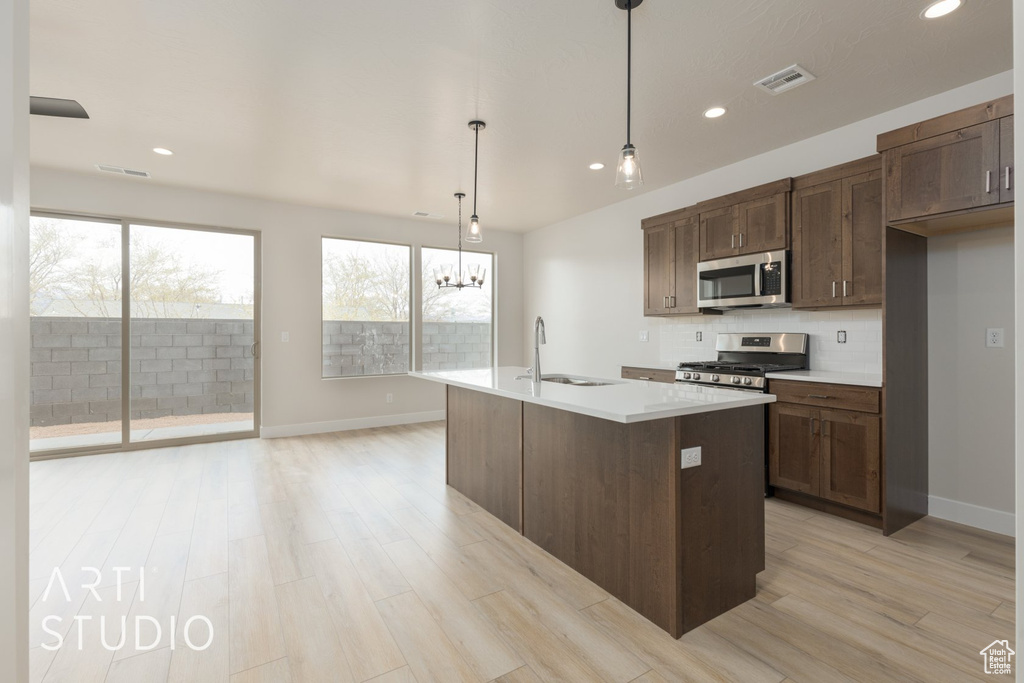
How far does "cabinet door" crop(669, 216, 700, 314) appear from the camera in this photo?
4.28 metres

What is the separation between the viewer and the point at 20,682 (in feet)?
2.78

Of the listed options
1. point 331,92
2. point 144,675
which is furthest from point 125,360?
point 144,675

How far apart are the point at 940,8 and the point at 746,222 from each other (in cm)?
173

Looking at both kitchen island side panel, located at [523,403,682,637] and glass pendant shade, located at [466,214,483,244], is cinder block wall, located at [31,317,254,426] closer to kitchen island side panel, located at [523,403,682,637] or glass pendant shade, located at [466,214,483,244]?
glass pendant shade, located at [466,214,483,244]

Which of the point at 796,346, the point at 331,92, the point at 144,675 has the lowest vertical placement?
the point at 144,675

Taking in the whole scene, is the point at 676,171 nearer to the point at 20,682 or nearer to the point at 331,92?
the point at 331,92

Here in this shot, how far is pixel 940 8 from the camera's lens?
7.21ft

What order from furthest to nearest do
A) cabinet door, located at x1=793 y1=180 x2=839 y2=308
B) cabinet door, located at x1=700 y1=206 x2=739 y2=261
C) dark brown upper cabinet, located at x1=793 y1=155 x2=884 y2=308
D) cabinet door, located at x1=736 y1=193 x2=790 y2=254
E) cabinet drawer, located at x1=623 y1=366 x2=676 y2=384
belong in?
cabinet drawer, located at x1=623 y1=366 x2=676 y2=384 < cabinet door, located at x1=700 y1=206 x2=739 y2=261 < cabinet door, located at x1=736 y1=193 x2=790 y2=254 < cabinet door, located at x1=793 y1=180 x2=839 y2=308 < dark brown upper cabinet, located at x1=793 y1=155 x2=884 y2=308

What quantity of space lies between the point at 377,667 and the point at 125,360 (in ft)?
15.3

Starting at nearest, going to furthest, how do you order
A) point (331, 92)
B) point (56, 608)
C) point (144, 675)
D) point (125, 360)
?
point (144, 675) → point (56, 608) → point (331, 92) → point (125, 360)

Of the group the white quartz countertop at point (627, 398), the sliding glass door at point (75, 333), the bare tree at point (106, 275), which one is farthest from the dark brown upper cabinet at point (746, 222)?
the sliding glass door at point (75, 333)

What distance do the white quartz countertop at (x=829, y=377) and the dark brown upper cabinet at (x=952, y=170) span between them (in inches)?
38.1

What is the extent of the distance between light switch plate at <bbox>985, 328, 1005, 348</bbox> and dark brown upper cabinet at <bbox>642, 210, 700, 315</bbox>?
6.17 feet

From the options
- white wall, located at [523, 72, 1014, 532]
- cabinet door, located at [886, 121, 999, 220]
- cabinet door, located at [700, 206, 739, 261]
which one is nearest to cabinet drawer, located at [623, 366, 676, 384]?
white wall, located at [523, 72, 1014, 532]
